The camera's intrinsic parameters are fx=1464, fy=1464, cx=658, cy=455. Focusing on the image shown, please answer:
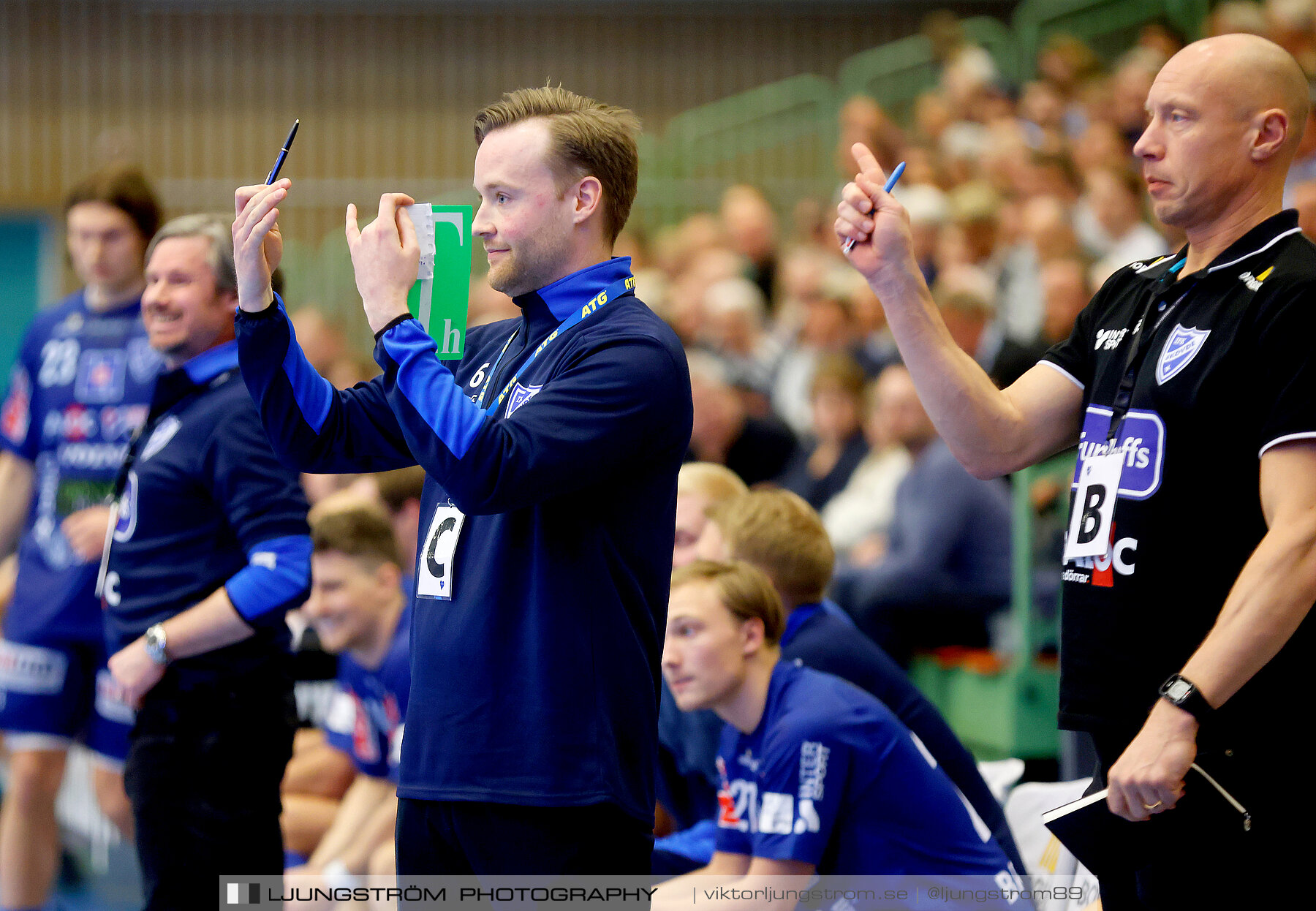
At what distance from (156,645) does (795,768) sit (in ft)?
4.79

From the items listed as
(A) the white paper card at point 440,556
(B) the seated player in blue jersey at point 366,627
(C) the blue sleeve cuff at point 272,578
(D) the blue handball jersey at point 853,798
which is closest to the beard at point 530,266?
(A) the white paper card at point 440,556

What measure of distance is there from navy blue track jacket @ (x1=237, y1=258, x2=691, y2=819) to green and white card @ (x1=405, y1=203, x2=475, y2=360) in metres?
0.15

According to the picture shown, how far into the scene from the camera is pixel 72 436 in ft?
14.0

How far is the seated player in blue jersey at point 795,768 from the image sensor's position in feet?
10.6

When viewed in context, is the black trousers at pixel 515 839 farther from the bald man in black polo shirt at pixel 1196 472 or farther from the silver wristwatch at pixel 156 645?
the silver wristwatch at pixel 156 645

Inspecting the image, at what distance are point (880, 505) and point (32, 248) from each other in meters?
11.2

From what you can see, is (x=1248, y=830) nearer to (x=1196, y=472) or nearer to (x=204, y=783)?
(x=1196, y=472)

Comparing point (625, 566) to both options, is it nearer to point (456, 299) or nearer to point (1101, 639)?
point (456, 299)

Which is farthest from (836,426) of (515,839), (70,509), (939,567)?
(515,839)

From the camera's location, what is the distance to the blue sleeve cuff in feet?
10.9

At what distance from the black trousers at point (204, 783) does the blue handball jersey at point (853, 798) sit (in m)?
1.14

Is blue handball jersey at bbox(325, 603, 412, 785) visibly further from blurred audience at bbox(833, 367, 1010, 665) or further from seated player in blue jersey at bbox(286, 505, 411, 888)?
blurred audience at bbox(833, 367, 1010, 665)

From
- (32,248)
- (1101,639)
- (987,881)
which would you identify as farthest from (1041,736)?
(32,248)

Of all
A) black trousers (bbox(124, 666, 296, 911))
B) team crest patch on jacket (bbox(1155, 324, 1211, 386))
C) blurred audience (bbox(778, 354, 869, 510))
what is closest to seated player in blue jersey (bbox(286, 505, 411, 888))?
black trousers (bbox(124, 666, 296, 911))
